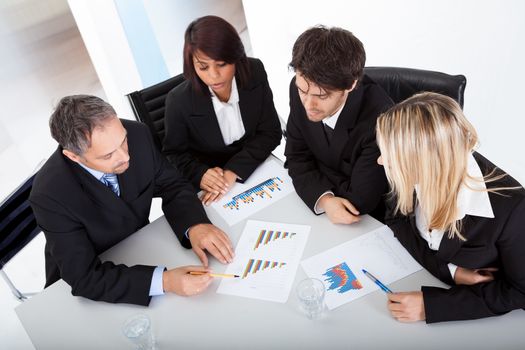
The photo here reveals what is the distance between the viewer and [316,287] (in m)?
1.16

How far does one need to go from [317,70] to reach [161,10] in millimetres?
2517

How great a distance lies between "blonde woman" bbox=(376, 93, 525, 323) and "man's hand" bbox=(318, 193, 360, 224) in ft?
1.01

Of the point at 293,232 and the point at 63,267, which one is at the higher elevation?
the point at 63,267

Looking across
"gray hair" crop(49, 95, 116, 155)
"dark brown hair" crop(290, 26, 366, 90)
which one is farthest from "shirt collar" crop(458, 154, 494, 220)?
"gray hair" crop(49, 95, 116, 155)

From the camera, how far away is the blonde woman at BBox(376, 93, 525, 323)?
39.3 inches

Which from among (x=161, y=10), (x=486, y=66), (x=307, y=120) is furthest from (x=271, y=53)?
(x=307, y=120)

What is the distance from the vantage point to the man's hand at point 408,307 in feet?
3.53

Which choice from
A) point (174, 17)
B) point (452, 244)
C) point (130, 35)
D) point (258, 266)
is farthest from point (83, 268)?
point (174, 17)

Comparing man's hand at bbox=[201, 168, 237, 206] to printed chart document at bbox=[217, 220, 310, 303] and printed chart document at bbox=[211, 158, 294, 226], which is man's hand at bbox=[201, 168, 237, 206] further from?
printed chart document at bbox=[217, 220, 310, 303]

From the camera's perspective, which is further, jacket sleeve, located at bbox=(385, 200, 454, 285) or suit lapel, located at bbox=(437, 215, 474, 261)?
jacket sleeve, located at bbox=(385, 200, 454, 285)

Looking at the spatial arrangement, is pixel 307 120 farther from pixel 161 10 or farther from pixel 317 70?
pixel 161 10

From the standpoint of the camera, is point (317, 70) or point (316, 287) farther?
point (317, 70)

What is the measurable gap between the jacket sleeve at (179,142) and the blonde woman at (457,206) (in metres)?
1.06

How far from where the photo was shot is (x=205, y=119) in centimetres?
200
